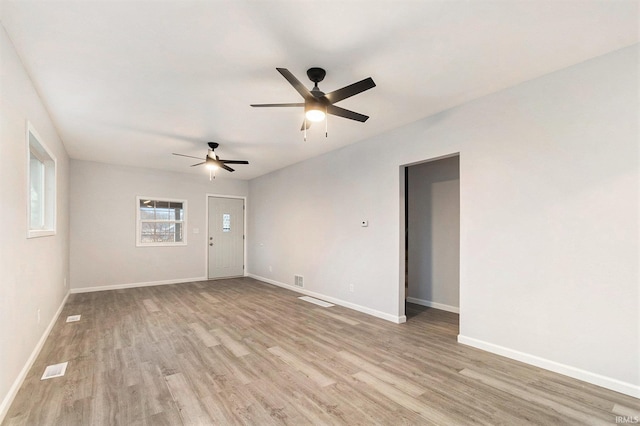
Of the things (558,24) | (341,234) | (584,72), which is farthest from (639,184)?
(341,234)

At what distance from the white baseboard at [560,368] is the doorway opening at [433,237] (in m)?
1.28

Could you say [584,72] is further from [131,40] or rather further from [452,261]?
[131,40]

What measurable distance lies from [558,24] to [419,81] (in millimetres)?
1084

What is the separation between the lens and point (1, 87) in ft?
6.85

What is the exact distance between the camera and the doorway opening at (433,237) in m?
4.92

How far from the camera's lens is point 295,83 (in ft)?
7.91

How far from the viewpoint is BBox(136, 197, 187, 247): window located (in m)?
6.91

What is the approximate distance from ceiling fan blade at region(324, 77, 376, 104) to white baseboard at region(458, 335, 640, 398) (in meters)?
2.91

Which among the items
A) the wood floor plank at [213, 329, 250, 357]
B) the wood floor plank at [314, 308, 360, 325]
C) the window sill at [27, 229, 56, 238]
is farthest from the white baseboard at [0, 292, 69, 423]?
the wood floor plank at [314, 308, 360, 325]

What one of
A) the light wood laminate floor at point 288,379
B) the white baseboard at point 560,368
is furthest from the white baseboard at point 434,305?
the white baseboard at point 560,368

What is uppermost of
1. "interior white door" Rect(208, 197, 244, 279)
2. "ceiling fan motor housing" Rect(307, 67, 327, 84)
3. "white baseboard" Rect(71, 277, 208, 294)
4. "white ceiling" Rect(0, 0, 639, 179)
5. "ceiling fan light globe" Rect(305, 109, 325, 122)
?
"white ceiling" Rect(0, 0, 639, 179)

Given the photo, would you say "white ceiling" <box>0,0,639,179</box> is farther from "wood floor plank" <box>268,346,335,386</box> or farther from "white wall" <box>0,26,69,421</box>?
"wood floor plank" <box>268,346,335,386</box>

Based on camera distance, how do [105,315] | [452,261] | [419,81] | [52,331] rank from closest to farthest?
1. [419,81]
2. [52,331]
3. [105,315]
4. [452,261]

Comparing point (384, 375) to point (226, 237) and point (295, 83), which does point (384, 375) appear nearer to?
point (295, 83)
